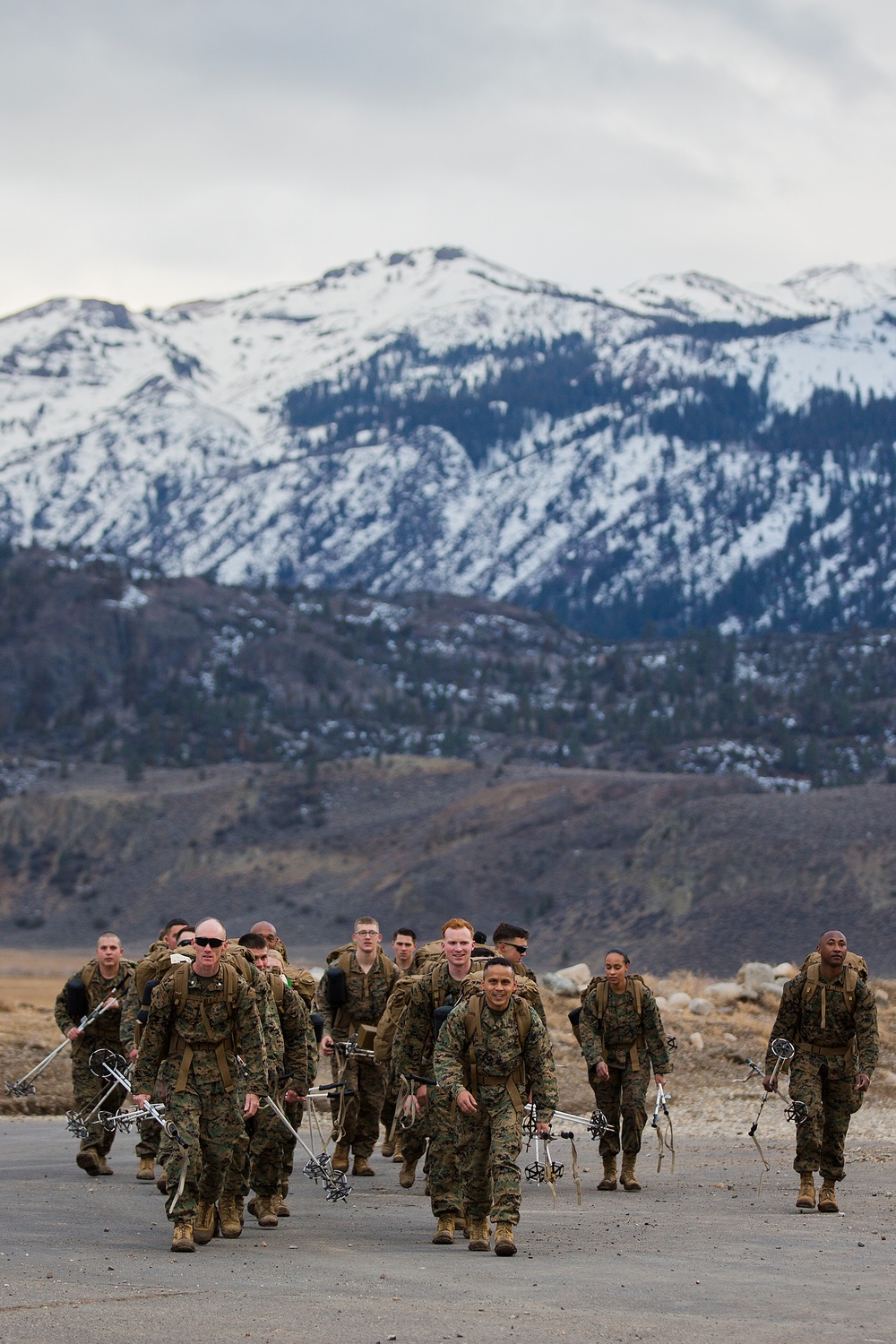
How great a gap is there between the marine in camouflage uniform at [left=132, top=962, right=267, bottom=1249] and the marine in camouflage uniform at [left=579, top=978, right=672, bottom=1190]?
3.51 meters

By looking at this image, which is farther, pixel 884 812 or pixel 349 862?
pixel 349 862

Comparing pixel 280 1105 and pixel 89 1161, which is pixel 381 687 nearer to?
pixel 89 1161

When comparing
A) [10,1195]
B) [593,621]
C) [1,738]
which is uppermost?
[593,621]

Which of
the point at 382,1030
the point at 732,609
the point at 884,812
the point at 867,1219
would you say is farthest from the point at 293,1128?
the point at 732,609

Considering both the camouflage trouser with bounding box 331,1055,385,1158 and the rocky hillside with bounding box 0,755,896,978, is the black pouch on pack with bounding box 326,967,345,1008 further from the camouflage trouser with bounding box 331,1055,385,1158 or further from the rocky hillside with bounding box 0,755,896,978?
the rocky hillside with bounding box 0,755,896,978

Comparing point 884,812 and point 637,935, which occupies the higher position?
point 884,812

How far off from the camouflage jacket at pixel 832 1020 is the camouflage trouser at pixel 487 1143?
2.59 m

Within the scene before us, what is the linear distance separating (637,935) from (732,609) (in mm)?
114478

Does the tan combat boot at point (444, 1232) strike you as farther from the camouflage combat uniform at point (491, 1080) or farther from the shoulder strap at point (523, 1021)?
the shoulder strap at point (523, 1021)

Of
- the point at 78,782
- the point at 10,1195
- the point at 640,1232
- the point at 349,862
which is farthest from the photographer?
the point at 78,782

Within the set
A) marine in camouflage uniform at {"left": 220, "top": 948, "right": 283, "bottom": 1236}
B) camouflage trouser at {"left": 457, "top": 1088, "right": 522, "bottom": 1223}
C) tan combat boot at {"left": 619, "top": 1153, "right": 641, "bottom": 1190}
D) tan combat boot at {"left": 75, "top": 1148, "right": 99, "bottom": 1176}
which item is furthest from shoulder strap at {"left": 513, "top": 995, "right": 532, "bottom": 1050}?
tan combat boot at {"left": 75, "top": 1148, "right": 99, "bottom": 1176}

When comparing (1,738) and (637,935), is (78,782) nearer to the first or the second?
(1,738)

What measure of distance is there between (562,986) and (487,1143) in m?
18.4

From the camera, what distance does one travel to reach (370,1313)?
8078 millimetres
